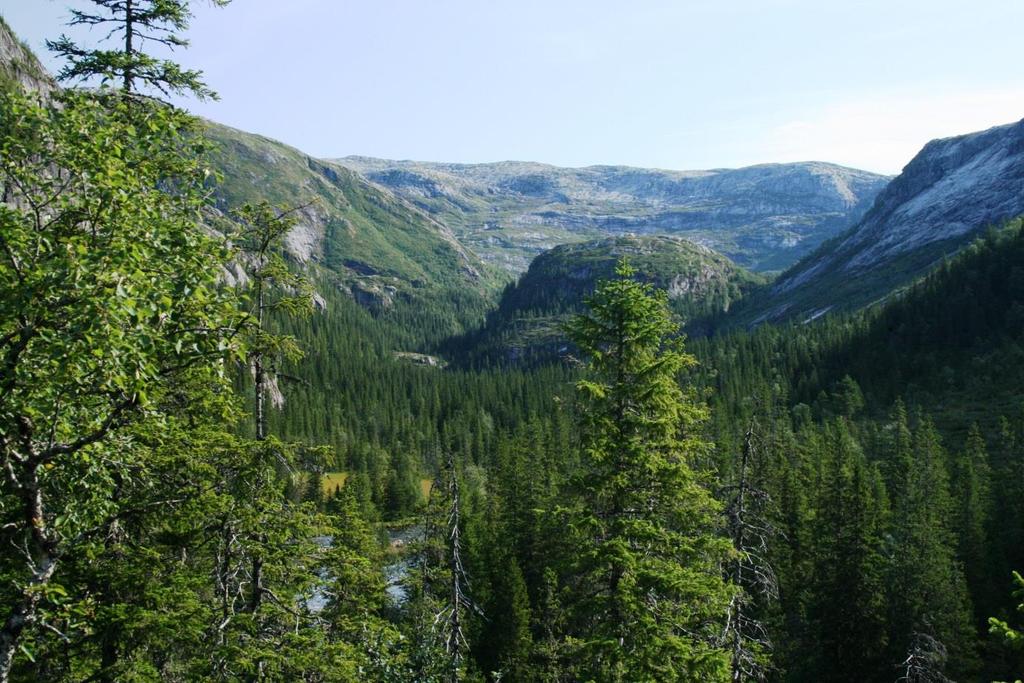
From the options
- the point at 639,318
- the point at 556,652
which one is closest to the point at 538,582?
the point at 556,652

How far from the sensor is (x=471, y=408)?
150000mm

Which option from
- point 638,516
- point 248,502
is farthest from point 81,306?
point 638,516

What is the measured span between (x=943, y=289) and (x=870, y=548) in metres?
130

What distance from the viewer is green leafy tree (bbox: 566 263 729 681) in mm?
16406

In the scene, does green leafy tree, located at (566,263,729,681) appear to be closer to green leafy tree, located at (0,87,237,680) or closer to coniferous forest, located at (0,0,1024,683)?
coniferous forest, located at (0,0,1024,683)

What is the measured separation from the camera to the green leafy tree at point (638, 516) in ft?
53.8

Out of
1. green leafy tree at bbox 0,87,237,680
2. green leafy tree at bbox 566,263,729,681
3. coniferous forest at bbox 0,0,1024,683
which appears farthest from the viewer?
green leafy tree at bbox 566,263,729,681

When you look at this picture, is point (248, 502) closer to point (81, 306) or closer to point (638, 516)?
point (81, 306)

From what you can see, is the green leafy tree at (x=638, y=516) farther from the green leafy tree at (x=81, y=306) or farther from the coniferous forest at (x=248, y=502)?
the green leafy tree at (x=81, y=306)

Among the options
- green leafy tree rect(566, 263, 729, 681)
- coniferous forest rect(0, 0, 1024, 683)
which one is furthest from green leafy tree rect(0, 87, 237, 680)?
green leafy tree rect(566, 263, 729, 681)

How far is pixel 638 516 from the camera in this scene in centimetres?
1816

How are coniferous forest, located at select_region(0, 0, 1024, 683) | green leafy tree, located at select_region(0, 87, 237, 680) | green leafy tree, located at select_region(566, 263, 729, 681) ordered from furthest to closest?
green leafy tree, located at select_region(566, 263, 729, 681) → coniferous forest, located at select_region(0, 0, 1024, 683) → green leafy tree, located at select_region(0, 87, 237, 680)

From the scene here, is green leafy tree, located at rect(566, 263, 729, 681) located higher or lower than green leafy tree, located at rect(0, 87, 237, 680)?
lower

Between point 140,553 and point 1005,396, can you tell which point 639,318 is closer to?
point 140,553
